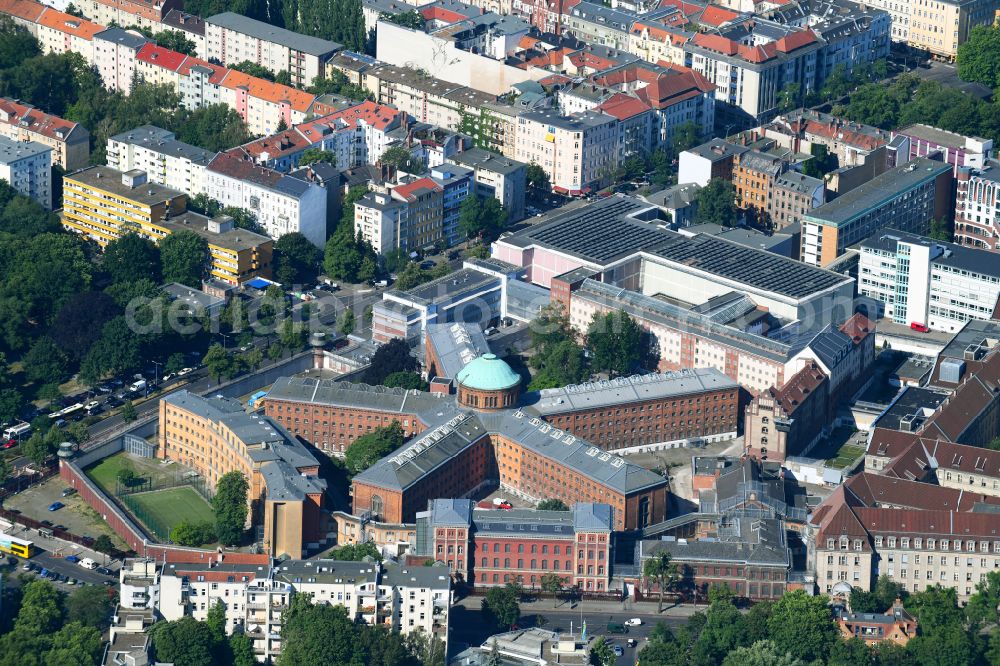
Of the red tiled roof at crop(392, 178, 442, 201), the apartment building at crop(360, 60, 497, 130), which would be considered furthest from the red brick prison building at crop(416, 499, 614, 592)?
the apartment building at crop(360, 60, 497, 130)

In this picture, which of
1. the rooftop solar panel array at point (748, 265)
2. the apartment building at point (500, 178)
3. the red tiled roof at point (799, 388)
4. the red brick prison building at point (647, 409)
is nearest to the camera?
the red tiled roof at point (799, 388)

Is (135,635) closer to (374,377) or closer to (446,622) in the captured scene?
(446,622)

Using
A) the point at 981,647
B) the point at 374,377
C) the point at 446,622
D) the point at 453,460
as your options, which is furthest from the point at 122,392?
the point at 981,647

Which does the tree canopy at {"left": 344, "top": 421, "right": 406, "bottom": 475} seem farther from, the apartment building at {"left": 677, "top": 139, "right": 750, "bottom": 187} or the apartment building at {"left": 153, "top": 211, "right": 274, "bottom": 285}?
the apartment building at {"left": 677, "top": 139, "right": 750, "bottom": 187}

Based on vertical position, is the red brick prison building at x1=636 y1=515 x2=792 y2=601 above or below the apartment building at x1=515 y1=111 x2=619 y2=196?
below

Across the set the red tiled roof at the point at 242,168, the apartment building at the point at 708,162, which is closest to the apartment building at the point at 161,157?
the red tiled roof at the point at 242,168

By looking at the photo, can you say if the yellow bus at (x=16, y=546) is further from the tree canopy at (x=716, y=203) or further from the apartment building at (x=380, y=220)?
the tree canopy at (x=716, y=203)

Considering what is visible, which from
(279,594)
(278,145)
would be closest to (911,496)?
(279,594)
